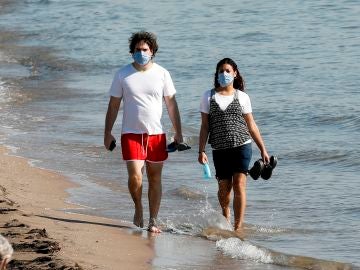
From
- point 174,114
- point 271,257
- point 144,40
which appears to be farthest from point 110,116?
point 271,257

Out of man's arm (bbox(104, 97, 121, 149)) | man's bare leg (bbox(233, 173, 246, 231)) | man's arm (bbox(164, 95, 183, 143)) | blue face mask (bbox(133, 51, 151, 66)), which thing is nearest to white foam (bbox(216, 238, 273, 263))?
man's bare leg (bbox(233, 173, 246, 231))

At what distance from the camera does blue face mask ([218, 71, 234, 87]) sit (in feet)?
27.7

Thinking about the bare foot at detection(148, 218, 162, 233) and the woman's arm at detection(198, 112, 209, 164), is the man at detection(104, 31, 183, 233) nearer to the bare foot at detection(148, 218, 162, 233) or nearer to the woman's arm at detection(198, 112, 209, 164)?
the woman's arm at detection(198, 112, 209, 164)

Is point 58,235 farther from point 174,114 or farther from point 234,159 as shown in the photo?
point 234,159

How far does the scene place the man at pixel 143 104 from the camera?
8.42 m

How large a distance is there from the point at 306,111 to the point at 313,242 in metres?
6.47

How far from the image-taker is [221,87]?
8.55 meters

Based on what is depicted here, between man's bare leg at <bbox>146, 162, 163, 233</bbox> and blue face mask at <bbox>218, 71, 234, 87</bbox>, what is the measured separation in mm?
797

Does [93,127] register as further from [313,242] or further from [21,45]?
[21,45]

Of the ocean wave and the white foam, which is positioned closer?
the ocean wave

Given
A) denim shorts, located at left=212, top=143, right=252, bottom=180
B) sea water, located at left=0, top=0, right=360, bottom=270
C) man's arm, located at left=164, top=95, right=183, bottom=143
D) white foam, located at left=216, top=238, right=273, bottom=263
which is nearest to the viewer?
white foam, located at left=216, top=238, right=273, bottom=263

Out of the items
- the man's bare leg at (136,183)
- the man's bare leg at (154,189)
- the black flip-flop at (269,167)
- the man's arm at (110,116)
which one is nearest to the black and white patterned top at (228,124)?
the black flip-flop at (269,167)

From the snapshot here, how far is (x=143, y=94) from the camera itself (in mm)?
8438

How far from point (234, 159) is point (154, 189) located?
2.25 ft
